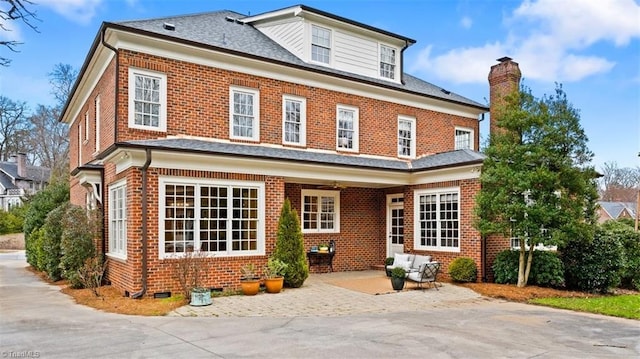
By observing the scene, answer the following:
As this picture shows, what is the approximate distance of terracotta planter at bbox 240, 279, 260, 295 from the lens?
1188 centimetres

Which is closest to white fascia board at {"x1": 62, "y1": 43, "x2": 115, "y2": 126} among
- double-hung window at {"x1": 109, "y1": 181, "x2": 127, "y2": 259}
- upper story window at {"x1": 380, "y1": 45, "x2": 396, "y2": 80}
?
double-hung window at {"x1": 109, "y1": 181, "x2": 127, "y2": 259}

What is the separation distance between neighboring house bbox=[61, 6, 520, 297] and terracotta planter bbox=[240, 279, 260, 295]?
2.07ft

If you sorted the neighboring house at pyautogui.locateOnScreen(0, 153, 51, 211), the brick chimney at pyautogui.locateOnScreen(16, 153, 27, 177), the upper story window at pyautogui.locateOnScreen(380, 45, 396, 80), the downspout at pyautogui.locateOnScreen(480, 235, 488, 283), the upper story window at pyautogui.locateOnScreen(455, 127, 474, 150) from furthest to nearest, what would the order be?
the neighboring house at pyautogui.locateOnScreen(0, 153, 51, 211) → the brick chimney at pyautogui.locateOnScreen(16, 153, 27, 177) → the upper story window at pyautogui.locateOnScreen(455, 127, 474, 150) → the upper story window at pyautogui.locateOnScreen(380, 45, 396, 80) → the downspout at pyautogui.locateOnScreen(480, 235, 488, 283)

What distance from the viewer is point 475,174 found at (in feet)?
46.6

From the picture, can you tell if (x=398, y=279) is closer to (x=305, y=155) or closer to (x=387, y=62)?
(x=305, y=155)

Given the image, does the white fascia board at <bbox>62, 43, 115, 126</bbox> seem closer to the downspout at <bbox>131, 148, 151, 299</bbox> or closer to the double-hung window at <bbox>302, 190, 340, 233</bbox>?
the downspout at <bbox>131, 148, 151, 299</bbox>

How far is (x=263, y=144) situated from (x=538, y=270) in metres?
8.60

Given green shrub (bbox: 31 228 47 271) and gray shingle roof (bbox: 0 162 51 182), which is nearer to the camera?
green shrub (bbox: 31 228 47 271)

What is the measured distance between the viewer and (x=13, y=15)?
18.3 ft

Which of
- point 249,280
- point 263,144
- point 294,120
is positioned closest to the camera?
point 249,280

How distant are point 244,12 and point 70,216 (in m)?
10.6

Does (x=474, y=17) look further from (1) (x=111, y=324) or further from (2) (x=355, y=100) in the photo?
(1) (x=111, y=324)

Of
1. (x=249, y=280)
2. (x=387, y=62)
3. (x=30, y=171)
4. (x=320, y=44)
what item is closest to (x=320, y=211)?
(x=249, y=280)

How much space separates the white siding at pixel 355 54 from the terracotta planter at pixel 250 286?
8.59 metres
